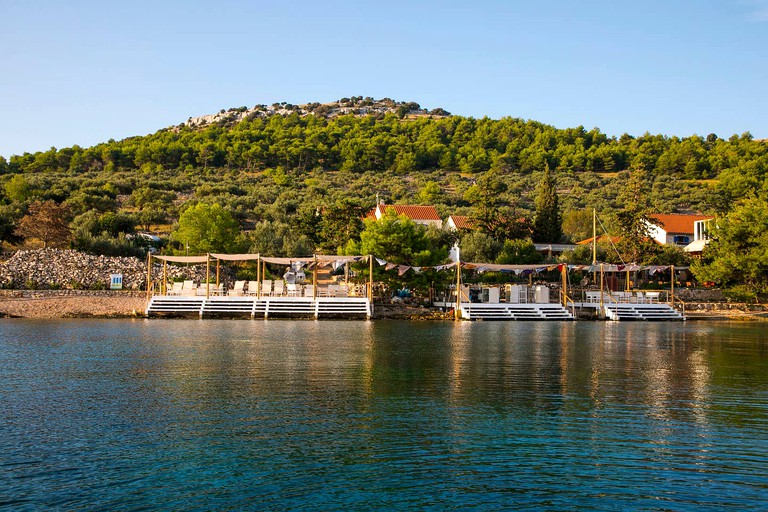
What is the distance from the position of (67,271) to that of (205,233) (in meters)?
11.5

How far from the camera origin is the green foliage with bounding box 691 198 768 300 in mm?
46375

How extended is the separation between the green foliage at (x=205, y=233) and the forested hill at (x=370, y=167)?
49.2 feet

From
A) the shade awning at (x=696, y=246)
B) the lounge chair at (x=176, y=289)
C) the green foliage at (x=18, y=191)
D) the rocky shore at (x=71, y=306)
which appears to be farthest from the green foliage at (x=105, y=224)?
the shade awning at (x=696, y=246)

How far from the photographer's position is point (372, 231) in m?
43.5

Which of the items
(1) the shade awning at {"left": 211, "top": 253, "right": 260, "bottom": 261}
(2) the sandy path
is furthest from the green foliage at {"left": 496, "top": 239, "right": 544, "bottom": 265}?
(2) the sandy path

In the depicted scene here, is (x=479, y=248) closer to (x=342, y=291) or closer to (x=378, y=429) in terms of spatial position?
(x=342, y=291)

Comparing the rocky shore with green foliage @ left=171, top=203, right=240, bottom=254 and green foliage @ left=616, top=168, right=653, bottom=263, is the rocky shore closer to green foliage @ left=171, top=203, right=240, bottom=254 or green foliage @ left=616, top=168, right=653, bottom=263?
green foliage @ left=171, top=203, right=240, bottom=254

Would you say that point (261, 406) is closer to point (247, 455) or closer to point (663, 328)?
point (247, 455)

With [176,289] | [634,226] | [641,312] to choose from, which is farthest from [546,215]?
[176,289]

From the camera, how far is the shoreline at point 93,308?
132 feet

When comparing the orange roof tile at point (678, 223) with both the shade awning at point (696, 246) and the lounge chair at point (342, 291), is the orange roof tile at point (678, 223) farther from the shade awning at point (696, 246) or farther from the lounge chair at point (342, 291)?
the lounge chair at point (342, 291)

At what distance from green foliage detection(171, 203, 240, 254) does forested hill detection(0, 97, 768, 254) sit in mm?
15007

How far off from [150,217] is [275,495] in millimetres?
65767

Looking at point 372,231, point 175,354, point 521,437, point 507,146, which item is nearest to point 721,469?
point 521,437
